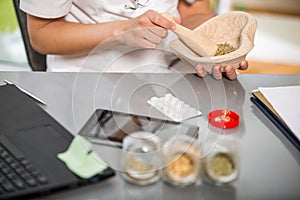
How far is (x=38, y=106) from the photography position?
3.06 ft

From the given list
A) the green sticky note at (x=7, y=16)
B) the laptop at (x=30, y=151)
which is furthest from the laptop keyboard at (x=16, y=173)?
the green sticky note at (x=7, y=16)

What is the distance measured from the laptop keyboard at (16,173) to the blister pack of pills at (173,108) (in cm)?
29

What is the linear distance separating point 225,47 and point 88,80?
31 centimetres

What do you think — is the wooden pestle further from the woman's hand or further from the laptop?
the laptop

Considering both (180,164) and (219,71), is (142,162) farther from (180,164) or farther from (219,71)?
(219,71)

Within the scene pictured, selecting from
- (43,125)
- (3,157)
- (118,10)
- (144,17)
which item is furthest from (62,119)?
(118,10)

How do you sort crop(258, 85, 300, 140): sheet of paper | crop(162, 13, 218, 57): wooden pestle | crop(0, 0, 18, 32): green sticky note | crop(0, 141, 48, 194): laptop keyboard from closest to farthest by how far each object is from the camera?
crop(0, 141, 48, 194): laptop keyboard → crop(258, 85, 300, 140): sheet of paper → crop(162, 13, 218, 57): wooden pestle → crop(0, 0, 18, 32): green sticky note

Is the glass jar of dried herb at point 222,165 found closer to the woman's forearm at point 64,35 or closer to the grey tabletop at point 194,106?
the grey tabletop at point 194,106

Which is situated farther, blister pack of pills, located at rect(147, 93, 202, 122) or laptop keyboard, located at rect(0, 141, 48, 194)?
blister pack of pills, located at rect(147, 93, 202, 122)

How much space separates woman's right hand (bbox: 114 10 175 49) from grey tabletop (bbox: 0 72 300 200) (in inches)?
2.9

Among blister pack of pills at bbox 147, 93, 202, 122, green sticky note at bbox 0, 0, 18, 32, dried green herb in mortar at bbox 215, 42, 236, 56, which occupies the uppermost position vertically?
blister pack of pills at bbox 147, 93, 202, 122

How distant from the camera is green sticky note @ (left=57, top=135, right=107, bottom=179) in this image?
744 millimetres

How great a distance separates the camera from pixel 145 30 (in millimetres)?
1048

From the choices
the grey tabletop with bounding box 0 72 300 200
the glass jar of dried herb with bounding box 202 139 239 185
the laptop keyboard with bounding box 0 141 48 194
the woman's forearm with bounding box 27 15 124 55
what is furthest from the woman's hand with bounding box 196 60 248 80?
the laptop keyboard with bounding box 0 141 48 194
